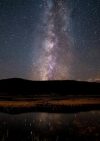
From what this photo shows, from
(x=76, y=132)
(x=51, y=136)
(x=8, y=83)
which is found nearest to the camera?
(x=51, y=136)

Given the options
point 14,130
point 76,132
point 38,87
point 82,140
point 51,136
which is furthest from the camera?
point 38,87

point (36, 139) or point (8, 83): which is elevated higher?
point (8, 83)

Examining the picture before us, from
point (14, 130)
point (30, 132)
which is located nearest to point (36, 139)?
point (30, 132)

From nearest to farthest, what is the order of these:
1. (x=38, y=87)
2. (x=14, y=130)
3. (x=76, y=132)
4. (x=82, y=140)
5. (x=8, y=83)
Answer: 1. (x=82, y=140)
2. (x=76, y=132)
3. (x=14, y=130)
4. (x=38, y=87)
5. (x=8, y=83)

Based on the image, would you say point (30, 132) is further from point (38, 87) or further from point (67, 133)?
point (38, 87)

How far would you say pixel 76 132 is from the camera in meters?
13.8

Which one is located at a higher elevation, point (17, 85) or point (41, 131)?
point (17, 85)

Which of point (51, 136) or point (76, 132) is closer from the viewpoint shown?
point (51, 136)

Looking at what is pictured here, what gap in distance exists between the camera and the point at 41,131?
14.4 metres

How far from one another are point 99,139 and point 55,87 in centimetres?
8389

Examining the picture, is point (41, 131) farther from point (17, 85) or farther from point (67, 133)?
point (17, 85)

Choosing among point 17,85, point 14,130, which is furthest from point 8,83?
point 14,130

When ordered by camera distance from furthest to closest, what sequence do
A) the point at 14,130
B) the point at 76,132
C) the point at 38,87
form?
the point at 38,87 < the point at 14,130 < the point at 76,132

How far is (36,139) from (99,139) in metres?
2.94
